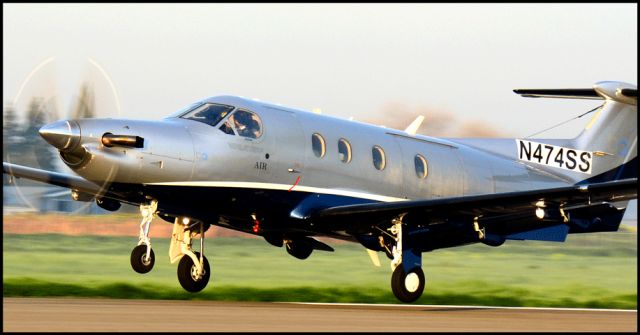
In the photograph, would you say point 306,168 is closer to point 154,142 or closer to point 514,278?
point 154,142

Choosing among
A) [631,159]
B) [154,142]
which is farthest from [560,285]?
[154,142]

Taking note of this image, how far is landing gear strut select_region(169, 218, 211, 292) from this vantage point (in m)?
20.8

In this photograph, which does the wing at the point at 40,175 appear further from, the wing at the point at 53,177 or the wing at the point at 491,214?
the wing at the point at 491,214

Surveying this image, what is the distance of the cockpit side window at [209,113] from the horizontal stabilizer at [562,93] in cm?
744

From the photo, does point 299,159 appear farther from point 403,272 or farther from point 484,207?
point 484,207

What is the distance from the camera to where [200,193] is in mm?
18984

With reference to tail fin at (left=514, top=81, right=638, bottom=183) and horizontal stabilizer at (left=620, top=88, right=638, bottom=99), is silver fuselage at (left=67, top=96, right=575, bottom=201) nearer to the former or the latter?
tail fin at (left=514, top=81, right=638, bottom=183)

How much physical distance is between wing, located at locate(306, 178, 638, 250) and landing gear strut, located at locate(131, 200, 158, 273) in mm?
2771

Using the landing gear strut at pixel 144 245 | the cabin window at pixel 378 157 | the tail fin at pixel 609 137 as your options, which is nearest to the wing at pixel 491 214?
the cabin window at pixel 378 157

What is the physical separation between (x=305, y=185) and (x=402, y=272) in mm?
2235

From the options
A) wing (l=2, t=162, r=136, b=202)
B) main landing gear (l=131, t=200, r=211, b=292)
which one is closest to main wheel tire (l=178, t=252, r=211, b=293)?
main landing gear (l=131, t=200, r=211, b=292)

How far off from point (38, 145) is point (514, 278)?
11529 mm

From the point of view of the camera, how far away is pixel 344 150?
20703 mm

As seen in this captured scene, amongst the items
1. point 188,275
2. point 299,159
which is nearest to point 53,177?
point 188,275
